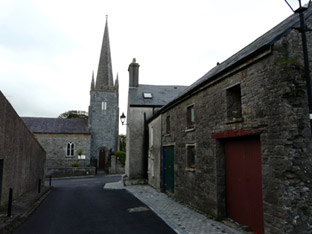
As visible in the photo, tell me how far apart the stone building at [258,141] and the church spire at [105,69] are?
122ft

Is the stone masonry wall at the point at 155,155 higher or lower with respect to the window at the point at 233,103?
lower

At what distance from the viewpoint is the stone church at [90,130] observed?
131 feet

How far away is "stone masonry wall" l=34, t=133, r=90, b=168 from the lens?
39.8 m

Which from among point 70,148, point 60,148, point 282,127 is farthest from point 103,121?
point 282,127

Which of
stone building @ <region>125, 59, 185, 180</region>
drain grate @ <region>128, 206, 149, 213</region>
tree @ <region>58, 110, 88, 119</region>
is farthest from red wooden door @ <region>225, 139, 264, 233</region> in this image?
tree @ <region>58, 110, 88, 119</region>

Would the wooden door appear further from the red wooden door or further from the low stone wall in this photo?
the red wooden door

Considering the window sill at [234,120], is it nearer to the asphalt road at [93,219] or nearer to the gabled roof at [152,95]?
the asphalt road at [93,219]

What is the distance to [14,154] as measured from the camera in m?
10.7

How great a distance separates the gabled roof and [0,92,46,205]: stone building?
9.19 m

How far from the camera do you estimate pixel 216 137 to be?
8.76 m

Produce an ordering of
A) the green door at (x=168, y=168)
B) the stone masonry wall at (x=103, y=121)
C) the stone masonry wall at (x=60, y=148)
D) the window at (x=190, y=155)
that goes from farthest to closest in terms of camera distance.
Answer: the stone masonry wall at (x=103, y=121)
the stone masonry wall at (x=60, y=148)
the green door at (x=168, y=168)
the window at (x=190, y=155)

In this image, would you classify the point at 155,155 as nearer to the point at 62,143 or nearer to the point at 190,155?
the point at 190,155

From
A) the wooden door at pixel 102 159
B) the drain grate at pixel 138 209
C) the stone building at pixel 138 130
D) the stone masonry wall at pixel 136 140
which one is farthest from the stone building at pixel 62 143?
the drain grate at pixel 138 209

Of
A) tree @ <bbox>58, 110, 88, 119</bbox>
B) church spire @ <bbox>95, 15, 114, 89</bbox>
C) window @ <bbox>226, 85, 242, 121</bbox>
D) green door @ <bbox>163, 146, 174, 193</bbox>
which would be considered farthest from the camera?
tree @ <bbox>58, 110, 88, 119</bbox>
